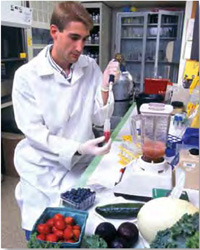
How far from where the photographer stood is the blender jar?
0.94 metres

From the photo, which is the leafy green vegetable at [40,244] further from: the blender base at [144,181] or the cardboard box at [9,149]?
the cardboard box at [9,149]

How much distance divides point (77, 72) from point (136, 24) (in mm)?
3438

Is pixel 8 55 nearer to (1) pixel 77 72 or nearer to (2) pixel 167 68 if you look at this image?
(1) pixel 77 72

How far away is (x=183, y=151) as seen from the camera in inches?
38.1

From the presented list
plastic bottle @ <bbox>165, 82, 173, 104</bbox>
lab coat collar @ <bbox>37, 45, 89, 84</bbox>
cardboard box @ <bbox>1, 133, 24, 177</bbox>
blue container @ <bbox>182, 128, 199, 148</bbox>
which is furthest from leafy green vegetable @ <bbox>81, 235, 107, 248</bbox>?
cardboard box @ <bbox>1, 133, 24, 177</bbox>

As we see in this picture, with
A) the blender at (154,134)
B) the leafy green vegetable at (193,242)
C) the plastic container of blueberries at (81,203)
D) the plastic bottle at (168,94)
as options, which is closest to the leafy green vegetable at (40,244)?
the plastic container of blueberries at (81,203)

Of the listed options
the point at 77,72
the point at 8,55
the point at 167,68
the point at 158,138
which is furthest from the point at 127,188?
the point at 167,68

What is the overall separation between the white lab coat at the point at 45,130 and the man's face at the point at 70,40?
9 centimetres

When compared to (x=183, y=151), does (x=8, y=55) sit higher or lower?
higher

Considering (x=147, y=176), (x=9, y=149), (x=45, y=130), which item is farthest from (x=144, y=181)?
(x=9, y=149)

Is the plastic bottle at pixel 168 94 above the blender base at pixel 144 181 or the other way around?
above

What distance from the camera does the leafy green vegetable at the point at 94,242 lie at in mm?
625

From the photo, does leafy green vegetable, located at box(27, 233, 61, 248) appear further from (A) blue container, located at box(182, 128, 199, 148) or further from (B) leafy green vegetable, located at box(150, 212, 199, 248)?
(A) blue container, located at box(182, 128, 199, 148)

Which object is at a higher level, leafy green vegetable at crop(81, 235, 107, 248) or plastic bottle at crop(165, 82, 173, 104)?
plastic bottle at crop(165, 82, 173, 104)
